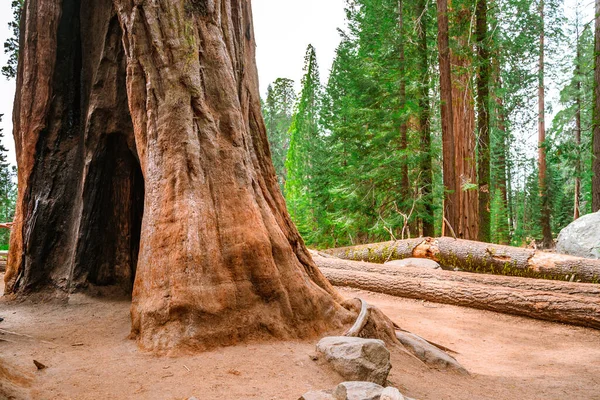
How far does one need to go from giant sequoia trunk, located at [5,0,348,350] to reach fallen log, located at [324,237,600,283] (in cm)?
606

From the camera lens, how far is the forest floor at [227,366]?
2.55 meters

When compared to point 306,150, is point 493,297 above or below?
below

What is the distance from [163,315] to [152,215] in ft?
3.27

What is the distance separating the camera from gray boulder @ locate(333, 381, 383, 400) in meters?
2.28

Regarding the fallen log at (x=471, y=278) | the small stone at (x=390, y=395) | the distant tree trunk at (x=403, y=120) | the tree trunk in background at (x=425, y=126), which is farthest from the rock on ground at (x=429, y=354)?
the distant tree trunk at (x=403, y=120)

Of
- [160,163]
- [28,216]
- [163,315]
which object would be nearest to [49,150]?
[28,216]

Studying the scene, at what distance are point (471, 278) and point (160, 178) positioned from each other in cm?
683

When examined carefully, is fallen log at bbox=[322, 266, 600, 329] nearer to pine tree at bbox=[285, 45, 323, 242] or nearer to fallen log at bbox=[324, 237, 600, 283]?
fallen log at bbox=[324, 237, 600, 283]

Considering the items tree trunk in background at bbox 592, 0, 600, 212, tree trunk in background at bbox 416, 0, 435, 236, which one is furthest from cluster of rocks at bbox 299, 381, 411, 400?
tree trunk in background at bbox 416, 0, 435, 236

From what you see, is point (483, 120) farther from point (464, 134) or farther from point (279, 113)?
point (279, 113)

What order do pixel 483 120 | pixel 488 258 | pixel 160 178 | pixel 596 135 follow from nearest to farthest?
1. pixel 160 178
2. pixel 488 258
3. pixel 596 135
4. pixel 483 120

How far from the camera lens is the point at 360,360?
2.90m

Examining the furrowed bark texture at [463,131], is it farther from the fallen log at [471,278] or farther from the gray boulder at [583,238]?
the fallen log at [471,278]

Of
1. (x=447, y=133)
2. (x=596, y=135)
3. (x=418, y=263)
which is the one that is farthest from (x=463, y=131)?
(x=418, y=263)
